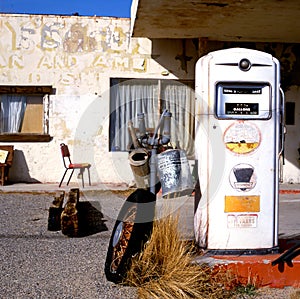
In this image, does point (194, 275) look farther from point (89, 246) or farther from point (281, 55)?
point (281, 55)

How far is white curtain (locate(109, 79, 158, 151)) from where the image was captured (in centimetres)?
1314

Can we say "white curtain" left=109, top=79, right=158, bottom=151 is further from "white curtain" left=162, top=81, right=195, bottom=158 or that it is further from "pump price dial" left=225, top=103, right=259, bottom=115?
"pump price dial" left=225, top=103, right=259, bottom=115

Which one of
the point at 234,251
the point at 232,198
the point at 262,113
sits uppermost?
the point at 262,113

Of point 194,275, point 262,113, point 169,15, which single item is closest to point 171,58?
point 169,15

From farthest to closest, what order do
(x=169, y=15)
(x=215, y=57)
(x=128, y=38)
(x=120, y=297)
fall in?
(x=128, y=38), (x=169, y=15), (x=215, y=57), (x=120, y=297)

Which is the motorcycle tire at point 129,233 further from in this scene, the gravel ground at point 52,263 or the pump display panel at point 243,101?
the pump display panel at point 243,101

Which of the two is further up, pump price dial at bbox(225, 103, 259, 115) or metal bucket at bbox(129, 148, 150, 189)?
pump price dial at bbox(225, 103, 259, 115)

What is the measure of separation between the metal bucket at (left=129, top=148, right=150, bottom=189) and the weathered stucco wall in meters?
7.14

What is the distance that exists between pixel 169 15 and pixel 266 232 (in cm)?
615

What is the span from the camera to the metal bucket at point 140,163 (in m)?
5.51

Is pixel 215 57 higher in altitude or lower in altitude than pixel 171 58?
lower

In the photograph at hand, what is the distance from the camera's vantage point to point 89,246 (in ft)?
22.8

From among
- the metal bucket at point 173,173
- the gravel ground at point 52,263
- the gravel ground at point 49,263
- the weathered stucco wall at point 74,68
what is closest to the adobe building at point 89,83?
the weathered stucco wall at point 74,68

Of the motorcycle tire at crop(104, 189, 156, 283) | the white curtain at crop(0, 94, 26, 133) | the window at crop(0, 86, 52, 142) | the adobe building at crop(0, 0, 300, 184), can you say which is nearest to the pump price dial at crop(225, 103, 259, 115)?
the motorcycle tire at crop(104, 189, 156, 283)
